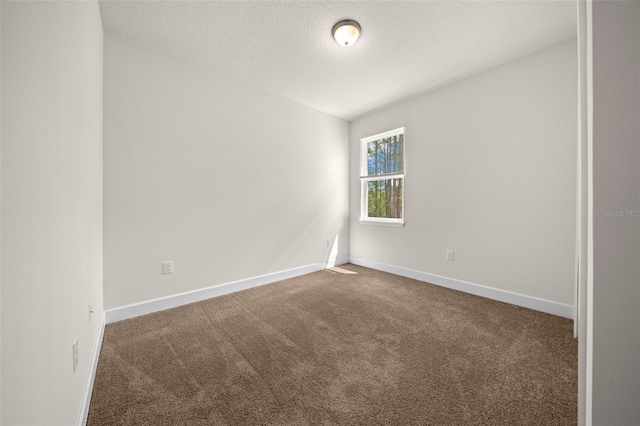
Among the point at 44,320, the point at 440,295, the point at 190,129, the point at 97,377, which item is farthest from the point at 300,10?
the point at 440,295

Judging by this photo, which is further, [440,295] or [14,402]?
[440,295]

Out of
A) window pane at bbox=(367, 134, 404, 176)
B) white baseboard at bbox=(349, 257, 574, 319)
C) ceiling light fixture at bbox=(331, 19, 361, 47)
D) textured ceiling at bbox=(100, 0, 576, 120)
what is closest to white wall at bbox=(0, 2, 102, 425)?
textured ceiling at bbox=(100, 0, 576, 120)

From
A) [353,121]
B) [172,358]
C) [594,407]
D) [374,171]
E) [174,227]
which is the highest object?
[353,121]

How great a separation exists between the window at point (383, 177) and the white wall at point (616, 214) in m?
2.96

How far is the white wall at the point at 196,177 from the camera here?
216cm

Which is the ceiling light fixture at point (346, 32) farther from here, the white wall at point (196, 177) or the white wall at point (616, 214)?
the white wall at point (616, 214)

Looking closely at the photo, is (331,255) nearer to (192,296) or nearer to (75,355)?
(192,296)

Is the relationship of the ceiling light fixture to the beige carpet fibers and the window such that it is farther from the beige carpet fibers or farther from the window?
the beige carpet fibers

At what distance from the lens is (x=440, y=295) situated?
2.75 m

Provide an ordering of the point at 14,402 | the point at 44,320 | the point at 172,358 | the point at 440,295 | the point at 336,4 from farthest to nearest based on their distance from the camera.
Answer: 1. the point at 440,295
2. the point at 336,4
3. the point at 172,358
4. the point at 44,320
5. the point at 14,402

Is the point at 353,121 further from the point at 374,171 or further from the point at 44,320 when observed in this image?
the point at 44,320

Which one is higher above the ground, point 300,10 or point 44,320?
point 300,10

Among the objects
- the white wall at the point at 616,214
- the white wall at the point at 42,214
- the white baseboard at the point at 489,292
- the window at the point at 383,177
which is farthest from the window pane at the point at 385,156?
the white wall at the point at 42,214

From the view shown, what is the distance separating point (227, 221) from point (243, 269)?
623 millimetres
